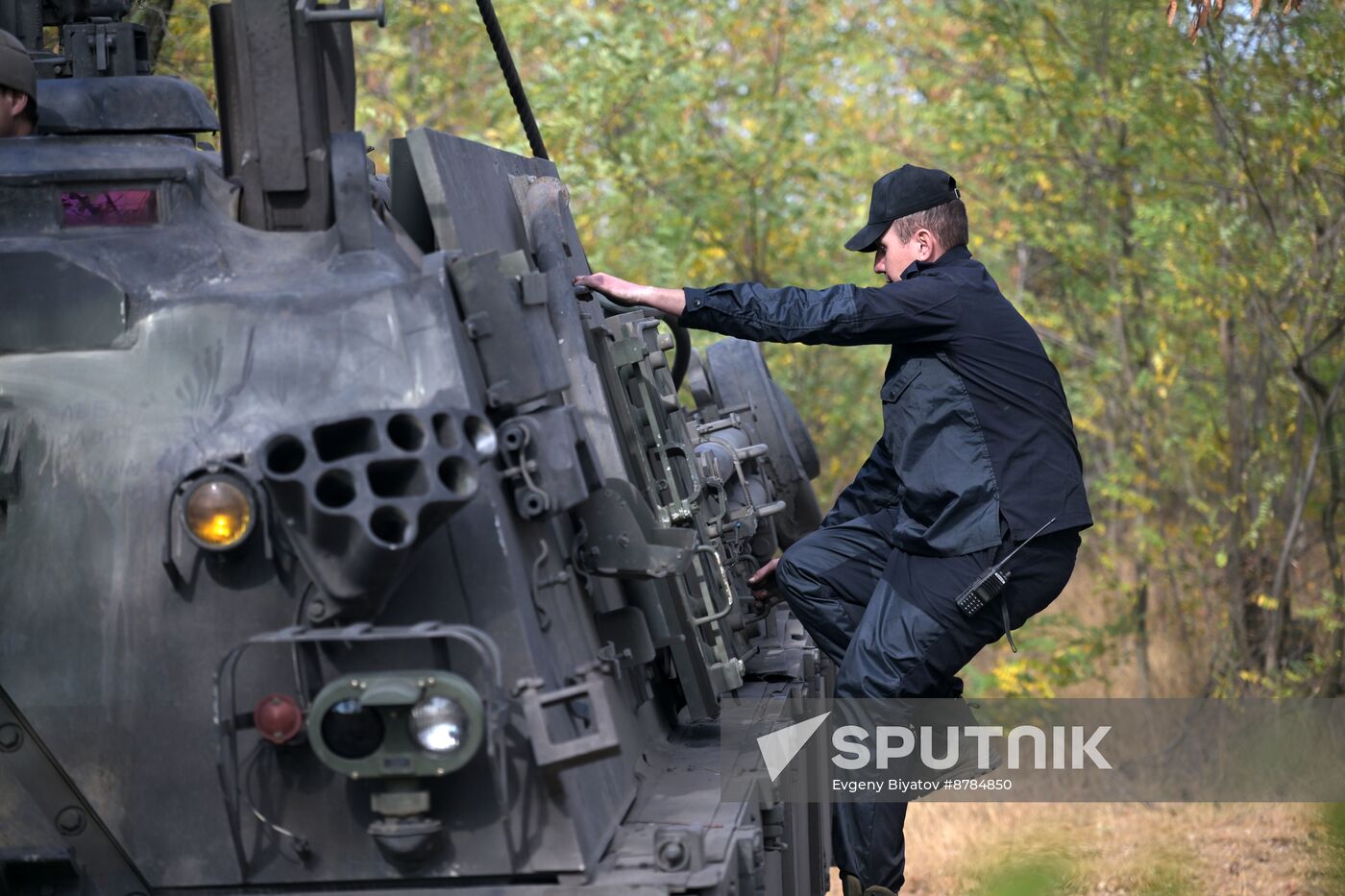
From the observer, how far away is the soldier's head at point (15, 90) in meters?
4.53

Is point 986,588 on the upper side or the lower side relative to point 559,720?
lower

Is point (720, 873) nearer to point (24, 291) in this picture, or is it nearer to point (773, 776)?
point (773, 776)

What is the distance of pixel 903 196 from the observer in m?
5.30

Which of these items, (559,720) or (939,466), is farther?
(939,466)

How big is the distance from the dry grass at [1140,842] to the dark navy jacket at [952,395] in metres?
2.09

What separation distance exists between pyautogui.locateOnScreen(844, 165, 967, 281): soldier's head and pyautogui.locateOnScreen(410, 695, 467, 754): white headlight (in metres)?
2.45

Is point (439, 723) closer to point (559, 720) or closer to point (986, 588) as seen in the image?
point (559, 720)

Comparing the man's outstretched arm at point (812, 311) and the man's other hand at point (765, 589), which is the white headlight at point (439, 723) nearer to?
the man's outstretched arm at point (812, 311)

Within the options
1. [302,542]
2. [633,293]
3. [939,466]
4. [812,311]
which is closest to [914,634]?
[939,466]

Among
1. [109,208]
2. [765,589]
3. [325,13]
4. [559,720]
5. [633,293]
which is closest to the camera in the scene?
[559,720]

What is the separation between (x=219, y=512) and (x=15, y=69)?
1.74 metres

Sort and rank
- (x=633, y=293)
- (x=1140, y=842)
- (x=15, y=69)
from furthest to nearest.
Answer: (x=1140, y=842) < (x=633, y=293) < (x=15, y=69)

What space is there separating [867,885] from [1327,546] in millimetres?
6564

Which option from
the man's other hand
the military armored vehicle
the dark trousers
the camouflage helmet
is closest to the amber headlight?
the military armored vehicle
